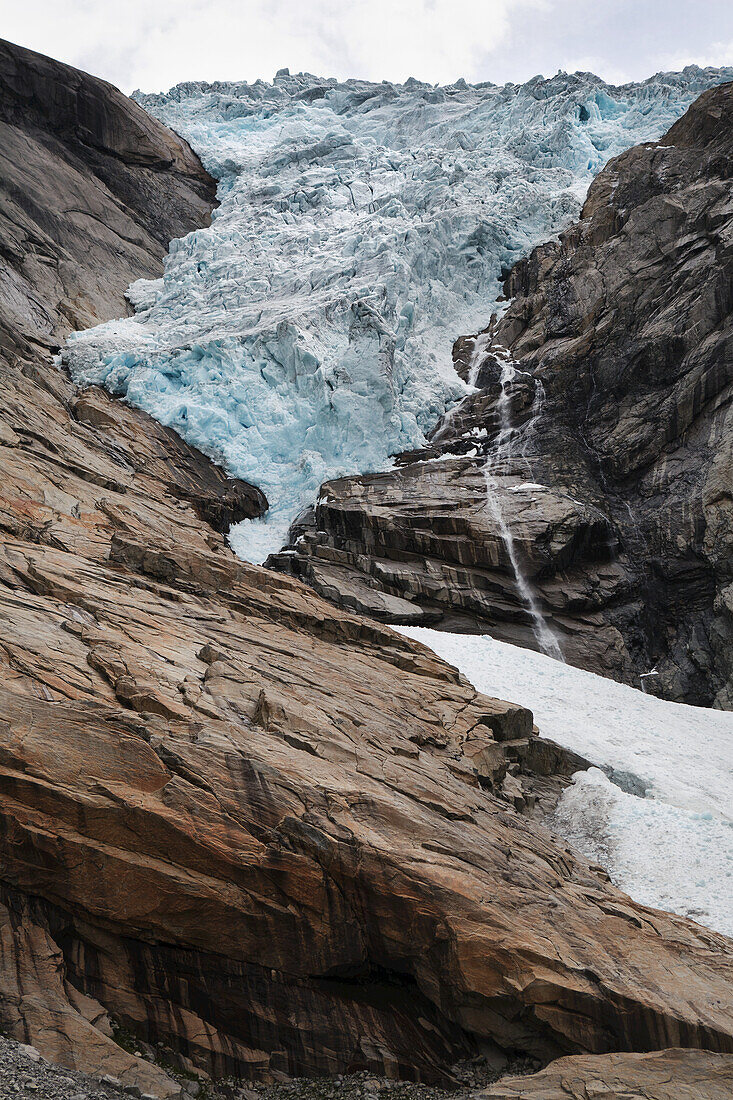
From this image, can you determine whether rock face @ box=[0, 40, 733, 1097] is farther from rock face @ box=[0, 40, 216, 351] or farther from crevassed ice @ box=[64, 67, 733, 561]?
rock face @ box=[0, 40, 216, 351]

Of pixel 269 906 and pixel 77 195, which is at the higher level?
pixel 77 195

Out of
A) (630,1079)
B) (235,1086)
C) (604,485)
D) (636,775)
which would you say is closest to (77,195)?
(604,485)

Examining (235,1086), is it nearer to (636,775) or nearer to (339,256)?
(636,775)

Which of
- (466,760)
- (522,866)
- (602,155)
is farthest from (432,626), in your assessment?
(602,155)

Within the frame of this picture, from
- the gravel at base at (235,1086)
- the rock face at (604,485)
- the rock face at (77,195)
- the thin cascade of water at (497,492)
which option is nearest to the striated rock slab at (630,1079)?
the gravel at base at (235,1086)

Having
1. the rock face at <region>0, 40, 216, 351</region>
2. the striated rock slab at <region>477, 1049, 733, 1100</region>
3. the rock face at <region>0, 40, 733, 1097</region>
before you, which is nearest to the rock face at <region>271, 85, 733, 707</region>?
the rock face at <region>0, 40, 733, 1097</region>

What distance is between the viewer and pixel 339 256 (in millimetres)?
34344

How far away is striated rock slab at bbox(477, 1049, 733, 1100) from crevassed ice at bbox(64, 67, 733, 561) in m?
20.1

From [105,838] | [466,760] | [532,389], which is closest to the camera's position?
[105,838]

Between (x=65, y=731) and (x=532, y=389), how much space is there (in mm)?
24507

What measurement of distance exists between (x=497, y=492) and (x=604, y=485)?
396 centimetres

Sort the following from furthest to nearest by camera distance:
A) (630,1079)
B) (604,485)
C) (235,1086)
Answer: (604,485), (235,1086), (630,1079)

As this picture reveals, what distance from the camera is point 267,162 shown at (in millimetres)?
44094

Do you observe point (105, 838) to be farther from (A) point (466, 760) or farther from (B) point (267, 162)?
(B) point (267, 162)
